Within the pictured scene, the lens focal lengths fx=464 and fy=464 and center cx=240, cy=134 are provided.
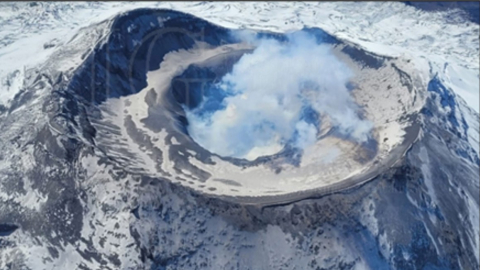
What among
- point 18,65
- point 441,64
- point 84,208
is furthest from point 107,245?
point 441,64

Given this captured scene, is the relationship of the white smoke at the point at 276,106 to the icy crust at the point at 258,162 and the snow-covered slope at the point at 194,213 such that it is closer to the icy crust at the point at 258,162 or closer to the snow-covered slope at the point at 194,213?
the icy crust at the point at 258,162

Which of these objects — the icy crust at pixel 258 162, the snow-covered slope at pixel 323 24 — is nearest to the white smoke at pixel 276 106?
the icy crust at pixel 258 162

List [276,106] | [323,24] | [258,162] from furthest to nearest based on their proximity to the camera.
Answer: [323,24], [276,106], [258,162]

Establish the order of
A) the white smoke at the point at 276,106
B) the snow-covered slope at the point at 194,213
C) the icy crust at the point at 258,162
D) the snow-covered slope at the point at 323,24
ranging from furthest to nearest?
the snow-covered slope at the point at 323,24 → the white smoke at the point at 276,106 → the icy crust at the point at 258,162 → the snow-covered slope at the point at 194,213

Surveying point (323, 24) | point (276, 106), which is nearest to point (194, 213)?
point (276, 106)

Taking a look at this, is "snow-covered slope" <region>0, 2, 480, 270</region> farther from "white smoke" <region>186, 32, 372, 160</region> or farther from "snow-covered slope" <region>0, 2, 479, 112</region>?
"snow-covered slope" <region>0, 2, 479, 112</region>

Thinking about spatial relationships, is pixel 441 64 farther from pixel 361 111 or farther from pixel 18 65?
pixel 18 65

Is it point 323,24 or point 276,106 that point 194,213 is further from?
point 323,24

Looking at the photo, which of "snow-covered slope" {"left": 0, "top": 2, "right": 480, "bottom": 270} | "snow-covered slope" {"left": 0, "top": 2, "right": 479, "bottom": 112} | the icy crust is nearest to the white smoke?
the icy crust
